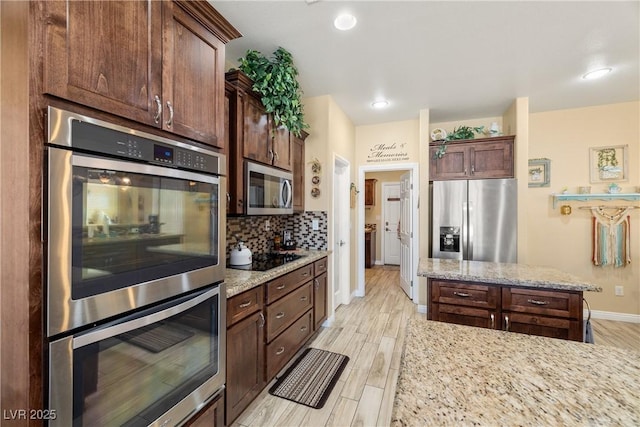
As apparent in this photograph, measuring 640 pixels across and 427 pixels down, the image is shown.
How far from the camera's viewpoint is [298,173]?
127 inches

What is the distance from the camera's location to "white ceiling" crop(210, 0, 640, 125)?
6.16 ft

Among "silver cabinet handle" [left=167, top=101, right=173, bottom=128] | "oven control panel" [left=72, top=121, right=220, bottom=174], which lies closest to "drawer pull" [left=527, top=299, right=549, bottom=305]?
"oven control panel" [left=72, top=121, right=220, bottom=174]

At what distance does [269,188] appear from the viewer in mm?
2498

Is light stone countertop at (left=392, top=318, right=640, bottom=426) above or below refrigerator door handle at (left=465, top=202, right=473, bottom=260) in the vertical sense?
below

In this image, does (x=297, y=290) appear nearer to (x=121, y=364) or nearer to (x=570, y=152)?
(x=121, y=364)

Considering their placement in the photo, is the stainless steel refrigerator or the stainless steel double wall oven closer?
the stainless steel double wall oven

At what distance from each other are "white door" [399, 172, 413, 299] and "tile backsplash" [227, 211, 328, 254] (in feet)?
5.46

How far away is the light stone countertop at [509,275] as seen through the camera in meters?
1.77

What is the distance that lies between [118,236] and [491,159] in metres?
4.04

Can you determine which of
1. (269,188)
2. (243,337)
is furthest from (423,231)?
(243,337)

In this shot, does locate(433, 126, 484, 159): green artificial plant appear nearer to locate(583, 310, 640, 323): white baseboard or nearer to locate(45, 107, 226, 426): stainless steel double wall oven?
locate(583, 310, 640, 323): white baseboard

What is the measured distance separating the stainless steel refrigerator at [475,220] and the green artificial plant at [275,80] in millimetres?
2329

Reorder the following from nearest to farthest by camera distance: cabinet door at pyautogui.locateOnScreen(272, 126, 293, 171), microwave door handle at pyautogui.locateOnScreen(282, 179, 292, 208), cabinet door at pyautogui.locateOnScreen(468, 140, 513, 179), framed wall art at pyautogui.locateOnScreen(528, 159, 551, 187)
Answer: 1. cabinet door at pyautogui.locateOnScreen(272, 126, 293, 171)
2. microwave door handle at pyautogui.locateOnScreen(282, 179, 292, 208)
3. cabinet door at pyautogui.locateOnScreen(468, 140, 513, 179)
4. framed wall art at pyautogui.locateOnScreen(528, 159, 551, 187)

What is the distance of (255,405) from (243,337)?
2.04 ft
